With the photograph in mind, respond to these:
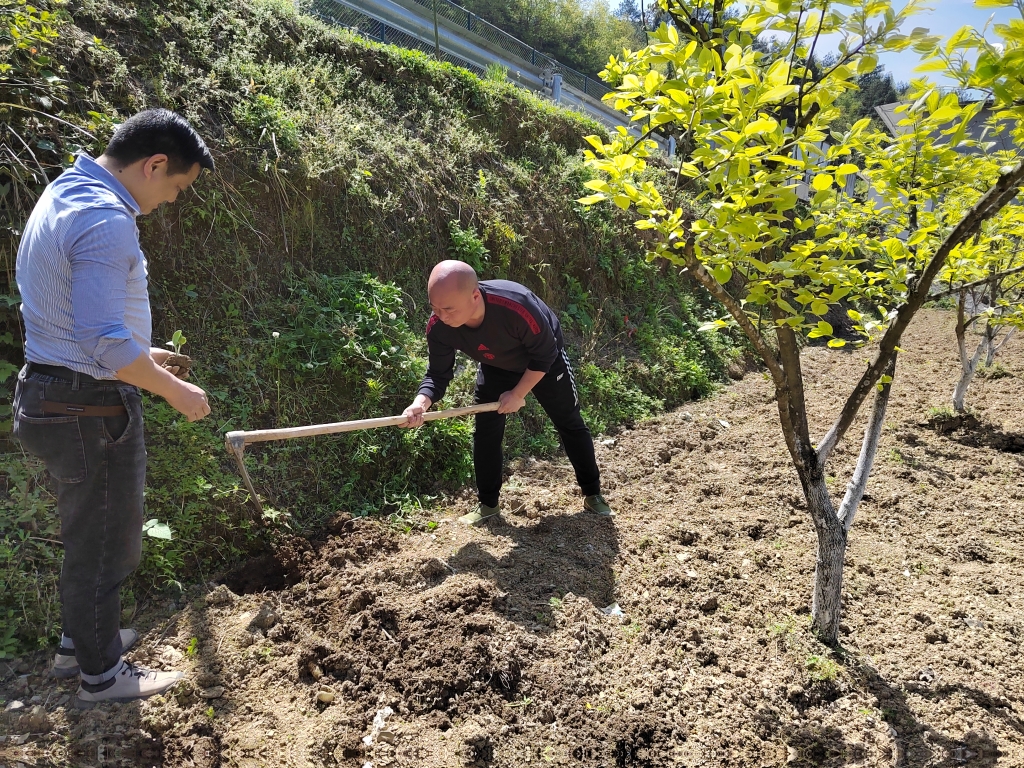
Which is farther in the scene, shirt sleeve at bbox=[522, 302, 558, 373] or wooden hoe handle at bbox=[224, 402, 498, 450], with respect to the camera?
shirt sleeve at bbox=[522, 302, 558, 373]

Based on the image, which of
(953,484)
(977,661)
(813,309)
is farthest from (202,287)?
(953,484)

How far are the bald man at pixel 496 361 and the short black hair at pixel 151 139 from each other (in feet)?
4.03

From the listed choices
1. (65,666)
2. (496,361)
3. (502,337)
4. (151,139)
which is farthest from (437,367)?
(65,666)

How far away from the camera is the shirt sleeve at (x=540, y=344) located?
339 cm

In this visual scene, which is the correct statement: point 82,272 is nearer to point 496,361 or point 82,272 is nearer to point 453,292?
point 453,292

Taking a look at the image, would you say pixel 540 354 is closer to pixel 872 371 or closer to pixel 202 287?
pixel 872 371

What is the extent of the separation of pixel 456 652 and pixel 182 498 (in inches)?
70.5

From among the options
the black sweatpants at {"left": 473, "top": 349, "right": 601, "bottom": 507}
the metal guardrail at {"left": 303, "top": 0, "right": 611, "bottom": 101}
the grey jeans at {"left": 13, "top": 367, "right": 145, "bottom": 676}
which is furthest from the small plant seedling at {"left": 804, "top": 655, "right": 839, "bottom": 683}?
the metal guardrail at {"left": 303, "top": 0, "right": 611, "bottom": 101}

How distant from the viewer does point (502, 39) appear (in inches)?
623

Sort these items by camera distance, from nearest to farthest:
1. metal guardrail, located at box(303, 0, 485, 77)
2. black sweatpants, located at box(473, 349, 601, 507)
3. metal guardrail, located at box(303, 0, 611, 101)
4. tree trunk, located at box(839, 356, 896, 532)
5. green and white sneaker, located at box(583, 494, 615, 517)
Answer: tree trunk, located at box(839, 356, 896, 532), black sweatpants, located at box(473, 349, 601, 507), green and white sneaker, located at box(583, 494, 615, 517), metal guardrail, located at box(303, 0, 485, 77), metal guardrail, located at box(303, 0, 611, 101)

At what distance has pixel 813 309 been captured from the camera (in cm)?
207

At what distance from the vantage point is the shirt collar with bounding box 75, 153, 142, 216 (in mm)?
2039

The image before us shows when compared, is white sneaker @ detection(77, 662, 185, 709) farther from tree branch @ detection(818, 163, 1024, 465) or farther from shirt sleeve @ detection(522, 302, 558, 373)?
tree branch @ detection(818, 163, 1024, 465)

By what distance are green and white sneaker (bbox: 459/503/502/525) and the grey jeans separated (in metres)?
2.01
